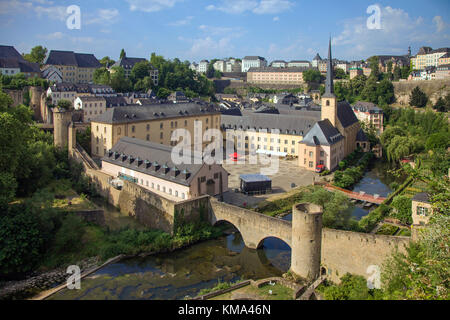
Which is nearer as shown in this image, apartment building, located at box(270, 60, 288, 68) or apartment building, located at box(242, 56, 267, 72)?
apartment building, located at box(270, 60, 288, 68)

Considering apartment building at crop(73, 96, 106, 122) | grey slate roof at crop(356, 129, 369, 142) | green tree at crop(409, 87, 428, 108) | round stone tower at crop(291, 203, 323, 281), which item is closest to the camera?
round stone tower at crop(291, 203, 323, 281)

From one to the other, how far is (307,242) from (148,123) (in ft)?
106

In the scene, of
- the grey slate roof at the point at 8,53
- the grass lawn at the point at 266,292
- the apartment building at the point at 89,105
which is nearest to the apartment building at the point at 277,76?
the grey slate roof at the point at 8,53

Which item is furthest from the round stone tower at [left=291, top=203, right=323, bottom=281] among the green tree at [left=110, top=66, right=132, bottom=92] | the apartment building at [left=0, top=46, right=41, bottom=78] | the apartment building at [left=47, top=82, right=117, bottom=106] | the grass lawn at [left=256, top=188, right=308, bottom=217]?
the green tree at [left=110, top=66, right=132, bottom=92]

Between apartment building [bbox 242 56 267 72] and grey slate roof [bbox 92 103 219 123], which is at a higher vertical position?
apartment building [bbox 242 56 267 72]

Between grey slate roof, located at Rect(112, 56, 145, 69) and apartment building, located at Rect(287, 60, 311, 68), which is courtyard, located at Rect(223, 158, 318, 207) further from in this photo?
apartment building, located at Rect(287, 60, 311, 68)

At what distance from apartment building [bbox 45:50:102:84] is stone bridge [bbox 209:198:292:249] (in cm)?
7197

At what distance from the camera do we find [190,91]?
103625mm

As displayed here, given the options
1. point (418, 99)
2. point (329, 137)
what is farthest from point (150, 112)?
point (418, 99)

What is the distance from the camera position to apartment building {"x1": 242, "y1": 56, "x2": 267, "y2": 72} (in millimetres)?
184000

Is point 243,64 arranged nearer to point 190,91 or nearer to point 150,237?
point 190,91

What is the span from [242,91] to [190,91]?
1325 inches

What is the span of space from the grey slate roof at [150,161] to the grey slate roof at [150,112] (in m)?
5.64
